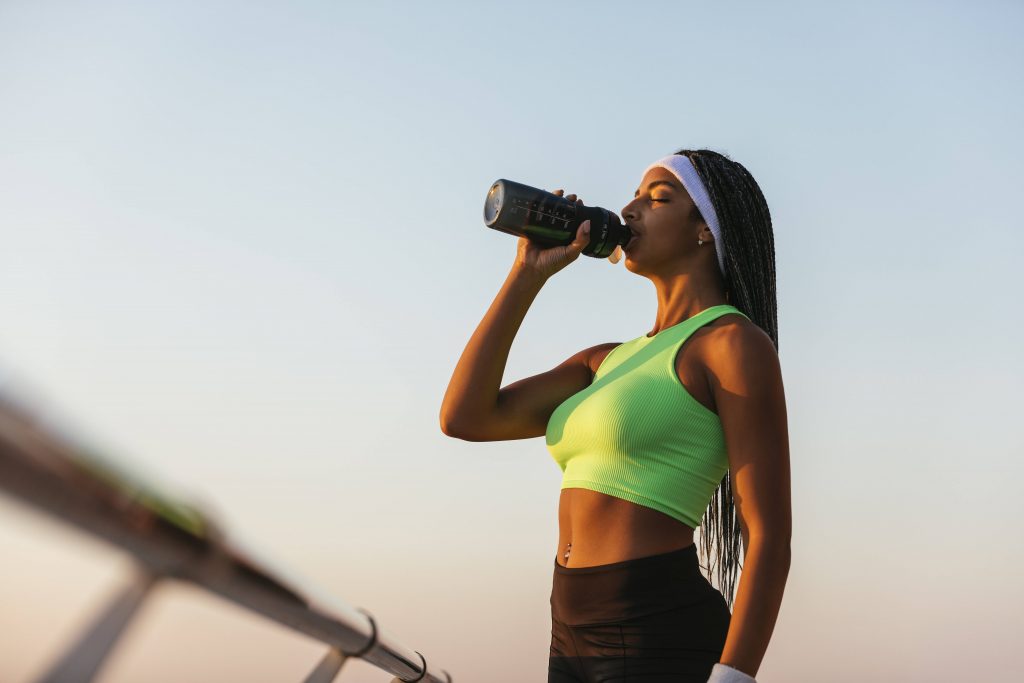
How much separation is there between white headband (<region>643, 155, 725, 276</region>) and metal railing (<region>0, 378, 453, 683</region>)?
1.29 m

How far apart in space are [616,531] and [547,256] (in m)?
0.62

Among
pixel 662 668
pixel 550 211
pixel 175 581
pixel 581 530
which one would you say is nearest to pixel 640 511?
pixel 581 530

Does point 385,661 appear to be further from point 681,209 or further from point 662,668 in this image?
point 681,209

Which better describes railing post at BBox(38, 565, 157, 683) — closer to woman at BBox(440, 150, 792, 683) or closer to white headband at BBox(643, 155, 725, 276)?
woman at BBox(440, 150, 792, 683)

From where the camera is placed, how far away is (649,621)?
1471mm

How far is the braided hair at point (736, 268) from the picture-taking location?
181cm

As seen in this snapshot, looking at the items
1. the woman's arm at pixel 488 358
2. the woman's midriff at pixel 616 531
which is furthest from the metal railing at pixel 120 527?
the woman's arm at pixel 488 358

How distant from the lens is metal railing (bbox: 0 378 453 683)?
350mm

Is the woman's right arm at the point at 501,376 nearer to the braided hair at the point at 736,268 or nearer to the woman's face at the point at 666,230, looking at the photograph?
the woman's face at the point at 666,230

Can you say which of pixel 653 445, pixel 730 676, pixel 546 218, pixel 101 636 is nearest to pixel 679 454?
pixel 653 445

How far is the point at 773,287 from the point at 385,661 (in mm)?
1069

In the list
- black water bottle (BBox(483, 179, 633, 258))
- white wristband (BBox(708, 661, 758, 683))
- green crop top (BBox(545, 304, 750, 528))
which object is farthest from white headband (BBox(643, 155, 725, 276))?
white wristband (BBox(708, 661, 758, 683))

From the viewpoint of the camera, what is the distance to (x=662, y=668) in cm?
145

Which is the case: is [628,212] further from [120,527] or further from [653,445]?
[120,527]
